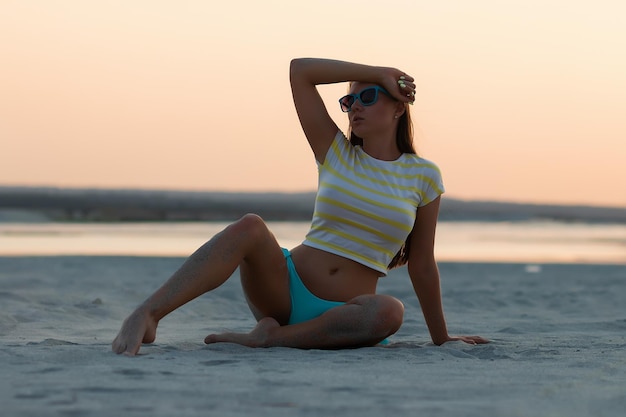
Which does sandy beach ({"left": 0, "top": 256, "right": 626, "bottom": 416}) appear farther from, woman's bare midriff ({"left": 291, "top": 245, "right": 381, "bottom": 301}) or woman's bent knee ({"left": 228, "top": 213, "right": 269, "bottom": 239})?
woman's bent knee ({"left": 228, "top": 213, "right": 269, "bottom": 239})

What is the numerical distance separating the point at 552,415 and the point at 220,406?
37.2 inches

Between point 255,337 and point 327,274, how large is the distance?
0.41m

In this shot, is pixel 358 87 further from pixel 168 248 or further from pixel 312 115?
pixel 168 248

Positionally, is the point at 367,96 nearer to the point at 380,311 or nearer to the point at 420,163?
the point at 420,163

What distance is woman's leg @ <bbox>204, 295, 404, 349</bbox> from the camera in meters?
4.25

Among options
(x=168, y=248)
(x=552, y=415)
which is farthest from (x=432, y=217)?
(x=168, y=248)

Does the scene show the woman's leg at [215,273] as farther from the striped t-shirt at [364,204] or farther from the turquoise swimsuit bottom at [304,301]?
the striped t-shirt at [364,204]

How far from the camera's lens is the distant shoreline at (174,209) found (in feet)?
90.5

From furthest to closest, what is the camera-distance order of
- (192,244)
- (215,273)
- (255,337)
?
1. (192,244)
2. (255,337)
3. (215,273)

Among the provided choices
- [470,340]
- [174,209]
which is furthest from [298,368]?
[174,209]

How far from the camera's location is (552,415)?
2916 mm

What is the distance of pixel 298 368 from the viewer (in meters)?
3.71

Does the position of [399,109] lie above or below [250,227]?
above

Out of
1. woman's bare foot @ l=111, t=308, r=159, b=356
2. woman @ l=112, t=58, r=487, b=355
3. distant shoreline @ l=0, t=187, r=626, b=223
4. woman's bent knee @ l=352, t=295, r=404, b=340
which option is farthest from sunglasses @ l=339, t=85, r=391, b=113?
distant shoreline @ l=0, t=187, r=626, b=223
